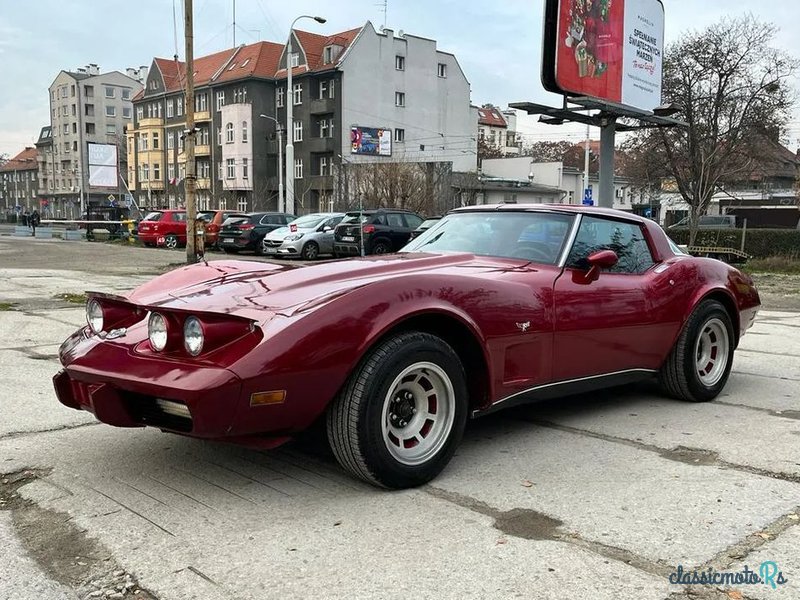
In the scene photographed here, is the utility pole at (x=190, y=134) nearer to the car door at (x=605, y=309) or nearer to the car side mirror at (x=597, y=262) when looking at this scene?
the car door at (x=605, y=309)

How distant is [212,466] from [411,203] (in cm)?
3154

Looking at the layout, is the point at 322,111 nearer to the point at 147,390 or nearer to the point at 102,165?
the point at 102,165

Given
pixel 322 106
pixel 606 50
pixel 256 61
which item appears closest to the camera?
pixel 606 50


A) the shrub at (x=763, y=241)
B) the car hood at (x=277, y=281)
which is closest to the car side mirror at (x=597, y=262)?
the car hood at (x=277, y=281)

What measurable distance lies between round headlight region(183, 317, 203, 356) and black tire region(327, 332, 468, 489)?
2.18ft

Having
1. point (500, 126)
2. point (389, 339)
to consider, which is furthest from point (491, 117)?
point (389, 339)

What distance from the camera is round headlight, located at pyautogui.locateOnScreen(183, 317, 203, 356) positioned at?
10.2 ft

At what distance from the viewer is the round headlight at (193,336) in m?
3.11

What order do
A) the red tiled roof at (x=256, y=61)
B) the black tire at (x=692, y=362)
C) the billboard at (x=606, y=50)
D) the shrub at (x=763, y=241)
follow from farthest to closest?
1. the red tiled roof at (x=256, y=61)
2. the shrub at (x=763, y=241)
3. the billboard at (x=606, y=50)
4. the black tire at (x=692, y=362)

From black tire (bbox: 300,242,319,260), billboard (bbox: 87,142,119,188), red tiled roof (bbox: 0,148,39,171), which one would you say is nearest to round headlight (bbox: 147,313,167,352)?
black tire (bbox: 300,242,319,260)

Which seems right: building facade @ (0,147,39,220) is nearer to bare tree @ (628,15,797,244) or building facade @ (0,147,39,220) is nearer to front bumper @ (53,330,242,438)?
bare tree @ (628,15,797,244)

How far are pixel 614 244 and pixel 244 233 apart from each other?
70.0ft

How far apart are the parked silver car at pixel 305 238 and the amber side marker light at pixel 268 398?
19821 millimetres

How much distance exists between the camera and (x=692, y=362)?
5.18m
